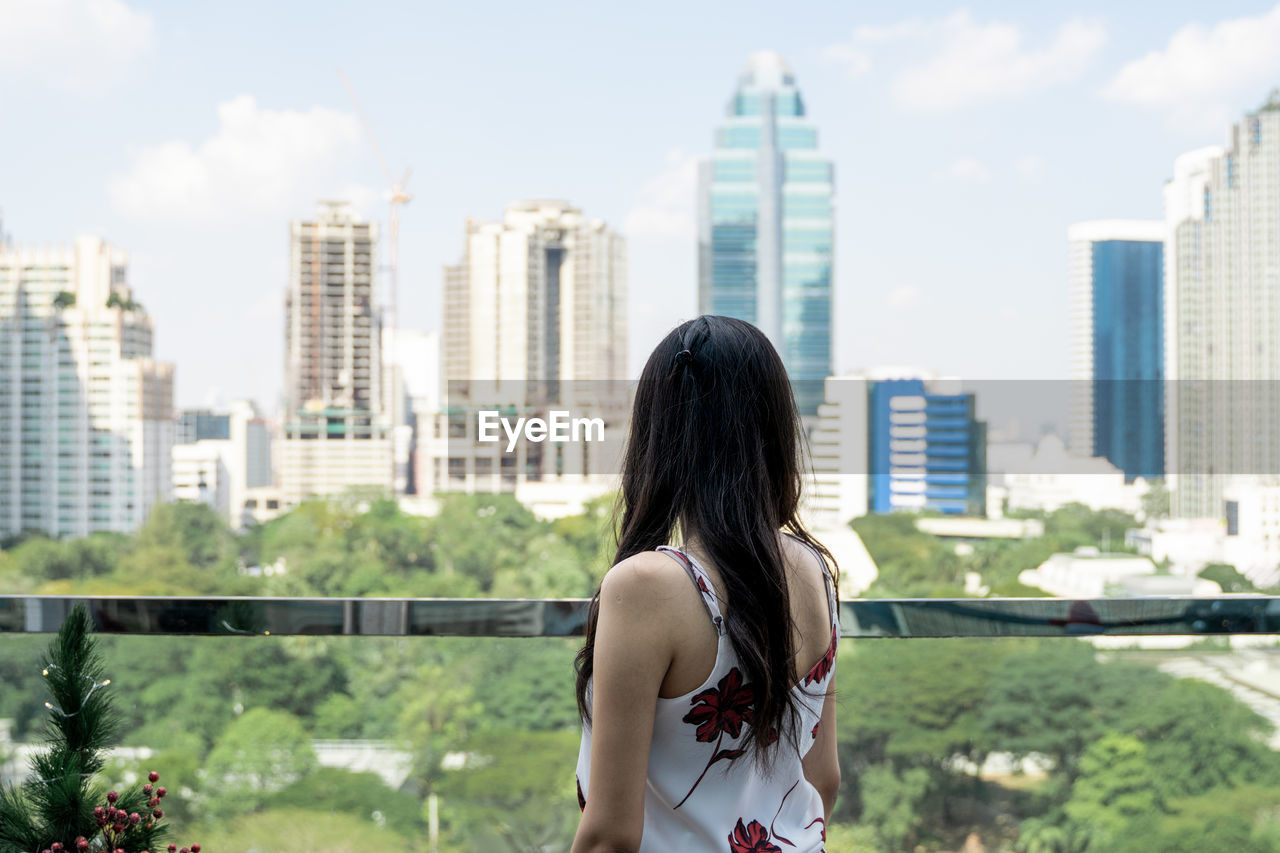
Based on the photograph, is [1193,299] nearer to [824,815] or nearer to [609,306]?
[609,306]

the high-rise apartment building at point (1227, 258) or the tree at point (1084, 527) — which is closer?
the tree at point (1084, 527)

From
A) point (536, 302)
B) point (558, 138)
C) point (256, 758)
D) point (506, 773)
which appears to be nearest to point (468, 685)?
point (506, 773)

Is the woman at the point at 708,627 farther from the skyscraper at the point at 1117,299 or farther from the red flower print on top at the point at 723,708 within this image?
the skyscraper at the point at 1117,299

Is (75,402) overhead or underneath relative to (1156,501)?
overhead

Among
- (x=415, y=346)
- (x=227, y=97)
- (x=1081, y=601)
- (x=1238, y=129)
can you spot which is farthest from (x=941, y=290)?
(x=1081, y=601)

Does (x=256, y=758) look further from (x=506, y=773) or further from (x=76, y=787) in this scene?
(x=76, y=787)

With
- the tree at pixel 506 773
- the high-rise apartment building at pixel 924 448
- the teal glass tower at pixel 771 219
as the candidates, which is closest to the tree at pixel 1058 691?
the high-rise apartment building at pixel 924 448

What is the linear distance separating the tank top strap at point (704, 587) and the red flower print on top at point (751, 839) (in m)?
0.15

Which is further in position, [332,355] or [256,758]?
[332,355]

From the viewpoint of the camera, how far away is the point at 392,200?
46.8 metres

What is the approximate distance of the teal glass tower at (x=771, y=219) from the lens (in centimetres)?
4659

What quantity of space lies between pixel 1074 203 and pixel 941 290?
6.28 metres

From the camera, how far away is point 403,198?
47156 millimetres

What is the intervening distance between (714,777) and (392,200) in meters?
48.9
